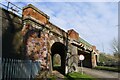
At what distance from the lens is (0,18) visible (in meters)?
13.8

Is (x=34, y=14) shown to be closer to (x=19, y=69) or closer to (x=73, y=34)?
(x=19, y=69)

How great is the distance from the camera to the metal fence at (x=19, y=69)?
1234cm

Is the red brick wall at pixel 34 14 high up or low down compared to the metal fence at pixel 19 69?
up

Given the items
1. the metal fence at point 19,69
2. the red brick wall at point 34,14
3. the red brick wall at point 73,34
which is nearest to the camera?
the metal fence at point 19,69

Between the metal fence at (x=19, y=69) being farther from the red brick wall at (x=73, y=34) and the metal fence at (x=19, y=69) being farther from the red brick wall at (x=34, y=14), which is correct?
the red brick wall at (x=73, y=34)

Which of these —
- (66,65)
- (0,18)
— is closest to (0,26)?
(0,18)

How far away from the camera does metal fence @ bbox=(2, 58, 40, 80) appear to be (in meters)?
12.3

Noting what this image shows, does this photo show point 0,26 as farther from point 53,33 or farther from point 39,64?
point 53,33

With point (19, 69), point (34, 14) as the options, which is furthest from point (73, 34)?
point (19, 69)

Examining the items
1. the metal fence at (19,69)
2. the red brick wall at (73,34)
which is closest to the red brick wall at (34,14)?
the metal fence at (19,69)

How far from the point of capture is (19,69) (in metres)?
13.9

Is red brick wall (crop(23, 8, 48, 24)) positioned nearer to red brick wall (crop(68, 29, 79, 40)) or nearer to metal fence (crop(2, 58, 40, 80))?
metal fence (crop(2, 58, 40, 80))

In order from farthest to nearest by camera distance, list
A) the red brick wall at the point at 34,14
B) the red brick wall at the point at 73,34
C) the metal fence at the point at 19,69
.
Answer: the red brick wall at the point at 73,34
the red brick wall at the point at 34,14
the metal fence at the point at 19,69

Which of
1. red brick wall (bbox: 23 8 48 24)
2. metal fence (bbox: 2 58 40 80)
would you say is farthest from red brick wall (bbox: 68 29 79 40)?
metal fence (bbox: 2 58 40 80)
